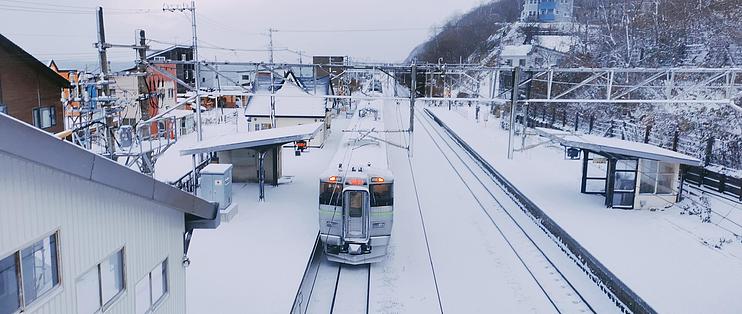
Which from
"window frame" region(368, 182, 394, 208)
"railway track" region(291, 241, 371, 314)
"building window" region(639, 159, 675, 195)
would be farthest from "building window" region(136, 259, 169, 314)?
"building window" region(639, 159, 675, 195)

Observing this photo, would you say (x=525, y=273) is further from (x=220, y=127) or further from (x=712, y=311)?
(x=220, y=127)

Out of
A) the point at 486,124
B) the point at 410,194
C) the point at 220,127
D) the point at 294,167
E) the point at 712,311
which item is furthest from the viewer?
the point at 486,124

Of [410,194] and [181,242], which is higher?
[181,242]

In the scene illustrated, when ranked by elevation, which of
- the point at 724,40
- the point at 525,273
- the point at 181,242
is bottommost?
the point at 525,273

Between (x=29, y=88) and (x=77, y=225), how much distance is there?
630 inches

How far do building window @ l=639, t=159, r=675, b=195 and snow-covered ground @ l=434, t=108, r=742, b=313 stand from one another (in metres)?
0.62

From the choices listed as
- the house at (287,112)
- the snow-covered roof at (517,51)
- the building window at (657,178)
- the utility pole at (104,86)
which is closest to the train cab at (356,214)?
the utility pole at (104,86)

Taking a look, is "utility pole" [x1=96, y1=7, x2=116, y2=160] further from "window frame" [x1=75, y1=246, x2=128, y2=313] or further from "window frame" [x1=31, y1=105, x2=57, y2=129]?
"window frame" [x1=31, y1=105, x2=57, y2=129]

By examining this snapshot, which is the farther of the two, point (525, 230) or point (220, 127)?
point (220, 127)

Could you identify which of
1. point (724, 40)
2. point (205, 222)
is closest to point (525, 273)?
point (205, 222)

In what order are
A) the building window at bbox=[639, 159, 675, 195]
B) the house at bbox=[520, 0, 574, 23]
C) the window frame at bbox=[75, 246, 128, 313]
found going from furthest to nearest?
the house at bbox=[520, 0, 574, 23] → the building window at bbox=[639, 159, 675, 195] → the window frame at bbox=[75, 246, 128, 313]

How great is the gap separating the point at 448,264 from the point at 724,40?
24391 millimetres

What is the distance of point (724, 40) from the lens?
28.1 metres

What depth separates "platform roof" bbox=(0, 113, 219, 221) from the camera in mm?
3402
